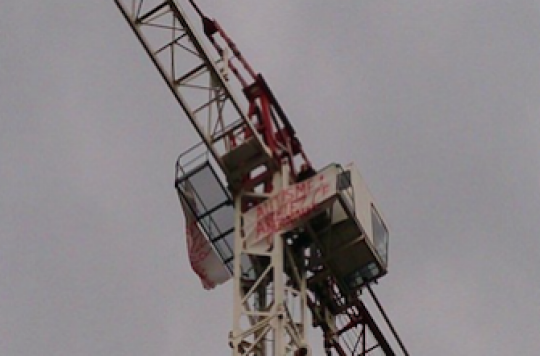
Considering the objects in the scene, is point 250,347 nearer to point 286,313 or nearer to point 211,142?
point 286,313

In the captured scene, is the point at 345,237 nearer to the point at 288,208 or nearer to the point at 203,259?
the point at 288,208

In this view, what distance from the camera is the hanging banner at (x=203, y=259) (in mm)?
41906

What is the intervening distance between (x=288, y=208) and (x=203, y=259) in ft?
10.4

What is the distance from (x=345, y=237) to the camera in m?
40.8

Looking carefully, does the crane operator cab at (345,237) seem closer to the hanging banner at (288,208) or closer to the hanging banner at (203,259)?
the hanging banner at (288,208)

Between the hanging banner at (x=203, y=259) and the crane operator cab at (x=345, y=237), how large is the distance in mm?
2320

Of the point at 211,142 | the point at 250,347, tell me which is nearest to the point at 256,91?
the point at 211,142

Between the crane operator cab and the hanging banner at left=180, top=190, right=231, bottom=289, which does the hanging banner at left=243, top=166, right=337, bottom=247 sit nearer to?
the crane operator cab

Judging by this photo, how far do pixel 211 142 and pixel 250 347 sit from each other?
589 centimetres

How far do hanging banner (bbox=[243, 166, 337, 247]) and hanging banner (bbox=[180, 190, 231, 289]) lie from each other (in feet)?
5.54

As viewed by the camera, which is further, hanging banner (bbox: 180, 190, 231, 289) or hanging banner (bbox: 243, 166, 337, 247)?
hanging banner (bbox: 180, 190, 231, 289)

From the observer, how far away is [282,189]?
135 feet

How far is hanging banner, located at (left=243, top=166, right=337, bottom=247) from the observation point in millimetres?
39938

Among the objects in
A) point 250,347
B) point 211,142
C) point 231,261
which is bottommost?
point 250,347
